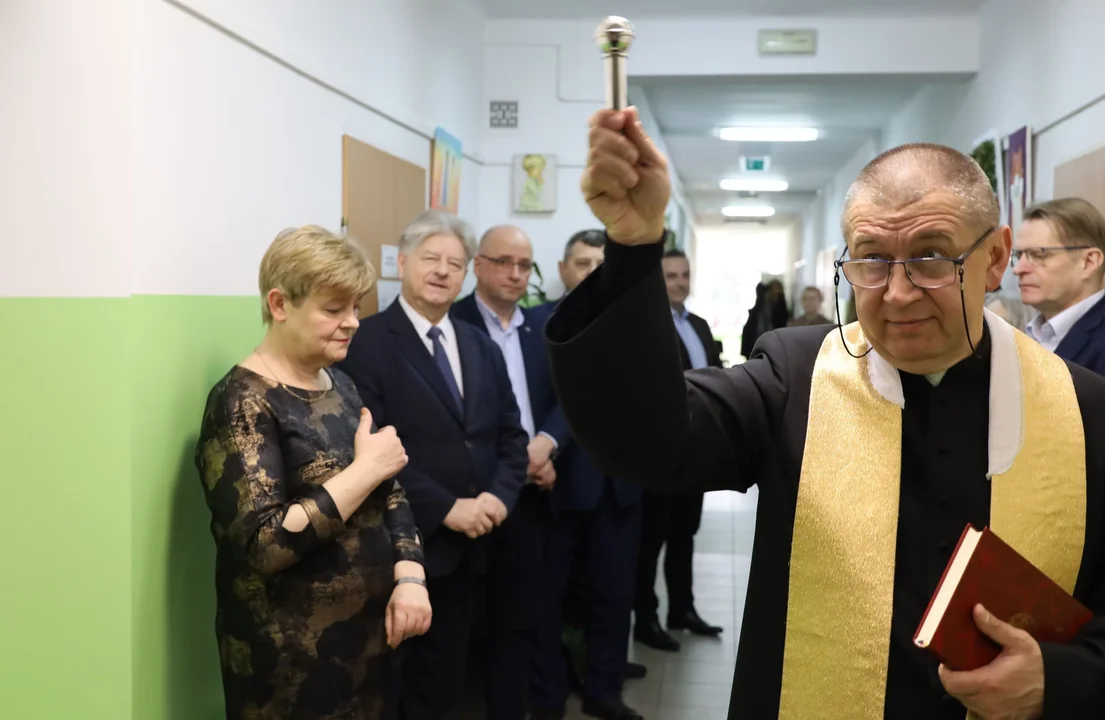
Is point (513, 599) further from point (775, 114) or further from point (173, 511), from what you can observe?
point (775, 114)

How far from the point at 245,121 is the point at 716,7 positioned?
361 centimetres

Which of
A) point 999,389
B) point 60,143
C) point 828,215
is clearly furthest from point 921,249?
point 828,215

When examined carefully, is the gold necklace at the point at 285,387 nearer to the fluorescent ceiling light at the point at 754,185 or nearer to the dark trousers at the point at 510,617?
the dark trousers at the point at 510,617

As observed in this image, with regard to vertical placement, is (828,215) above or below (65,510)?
above

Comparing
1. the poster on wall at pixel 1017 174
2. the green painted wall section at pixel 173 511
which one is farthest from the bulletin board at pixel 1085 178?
the green painted wall section at pixel 173 511

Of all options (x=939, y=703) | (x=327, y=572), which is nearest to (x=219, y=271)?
(x=327, y=572)

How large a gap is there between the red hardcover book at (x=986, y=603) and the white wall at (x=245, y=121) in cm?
166

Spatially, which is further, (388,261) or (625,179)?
(388,261)

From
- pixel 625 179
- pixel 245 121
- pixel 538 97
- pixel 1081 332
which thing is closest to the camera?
pixel 625 179

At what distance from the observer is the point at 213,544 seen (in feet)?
8.19

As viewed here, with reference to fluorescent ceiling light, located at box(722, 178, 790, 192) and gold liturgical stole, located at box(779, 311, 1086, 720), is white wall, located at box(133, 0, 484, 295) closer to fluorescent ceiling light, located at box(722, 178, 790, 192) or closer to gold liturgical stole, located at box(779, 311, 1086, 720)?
gold liturgical stole, located at box(779, 311, 1086, 720)

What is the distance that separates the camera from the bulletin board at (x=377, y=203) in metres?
3.47

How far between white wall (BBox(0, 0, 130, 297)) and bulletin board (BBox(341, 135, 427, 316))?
53.5 inches

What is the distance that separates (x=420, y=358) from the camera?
2871mm
